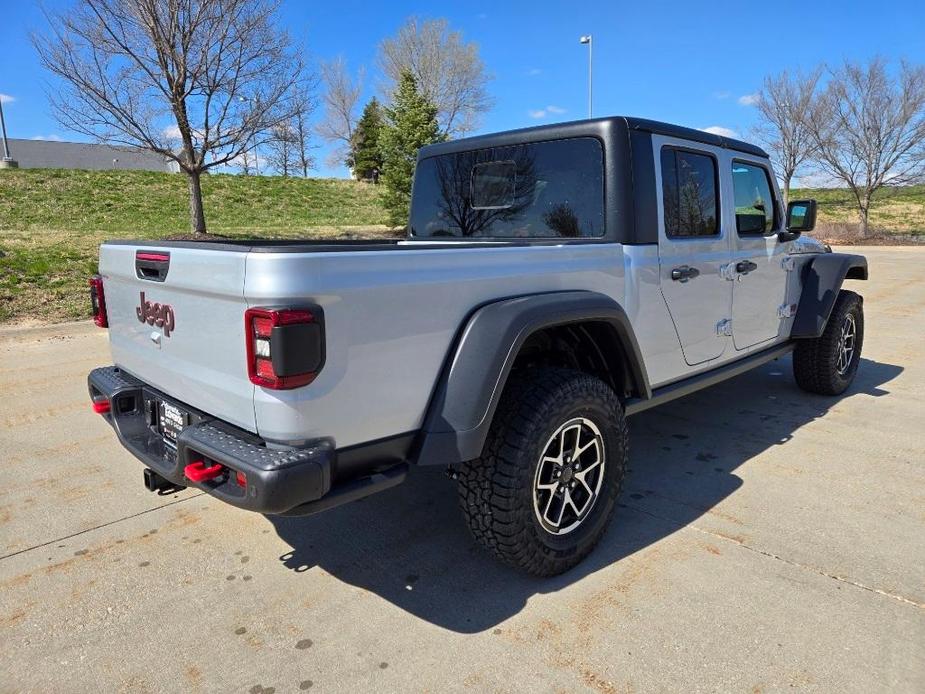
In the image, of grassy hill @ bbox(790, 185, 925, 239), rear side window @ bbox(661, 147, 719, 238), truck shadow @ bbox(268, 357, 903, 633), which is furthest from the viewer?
grassy hill @ bbox(790, 185, 925, 239)

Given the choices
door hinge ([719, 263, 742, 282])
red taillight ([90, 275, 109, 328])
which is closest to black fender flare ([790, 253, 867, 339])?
door hinge ([719, 263, 742, 282])

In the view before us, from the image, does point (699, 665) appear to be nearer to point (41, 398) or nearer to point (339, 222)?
point (41, 398)

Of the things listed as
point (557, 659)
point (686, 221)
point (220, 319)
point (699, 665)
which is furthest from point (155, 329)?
point (686, 221)

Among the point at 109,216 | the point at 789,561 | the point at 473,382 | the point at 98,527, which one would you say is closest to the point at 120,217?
the point at 109,216

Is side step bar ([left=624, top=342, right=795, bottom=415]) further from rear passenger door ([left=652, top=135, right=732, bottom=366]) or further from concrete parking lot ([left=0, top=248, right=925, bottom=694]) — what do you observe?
concrete parking lot ([left=0, top=248, right=925, bottom=694])

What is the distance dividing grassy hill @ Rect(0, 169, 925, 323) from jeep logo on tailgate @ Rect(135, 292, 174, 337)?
6575 millimetres

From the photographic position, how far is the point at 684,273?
3.37m

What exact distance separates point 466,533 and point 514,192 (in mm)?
1841

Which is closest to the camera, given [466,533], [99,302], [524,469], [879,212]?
[524,469]

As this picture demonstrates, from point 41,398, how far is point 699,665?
202 inches

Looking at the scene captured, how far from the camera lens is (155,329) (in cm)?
266

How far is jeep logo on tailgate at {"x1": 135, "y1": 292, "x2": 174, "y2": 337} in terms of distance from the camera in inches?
99.8

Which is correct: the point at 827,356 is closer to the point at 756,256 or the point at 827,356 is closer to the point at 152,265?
the point at 756,256

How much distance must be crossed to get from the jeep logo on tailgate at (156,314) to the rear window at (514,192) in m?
1.82
